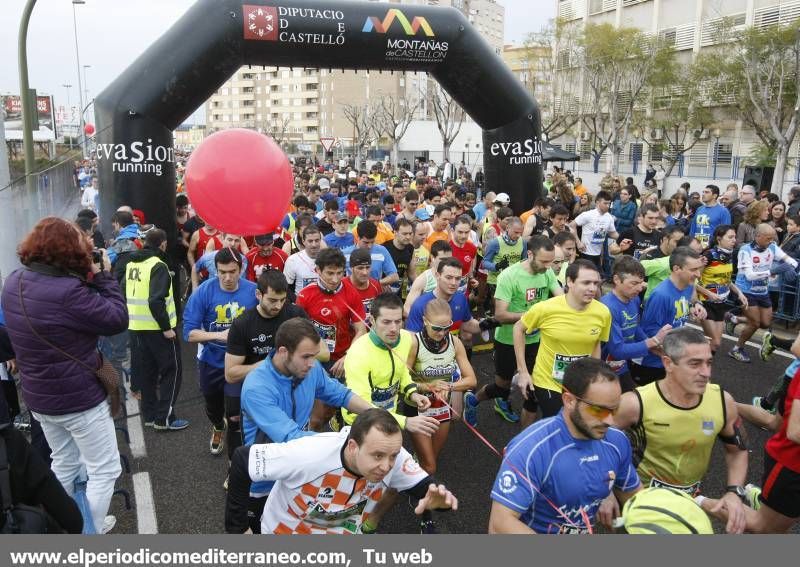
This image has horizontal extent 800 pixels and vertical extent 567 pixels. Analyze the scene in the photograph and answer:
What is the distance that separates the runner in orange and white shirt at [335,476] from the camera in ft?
8.77

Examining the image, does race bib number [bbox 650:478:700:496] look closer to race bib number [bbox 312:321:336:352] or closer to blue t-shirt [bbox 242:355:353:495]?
blue t-shirt [bbox 242:355:353:495]

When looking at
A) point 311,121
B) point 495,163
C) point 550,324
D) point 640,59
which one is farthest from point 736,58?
point 311,121

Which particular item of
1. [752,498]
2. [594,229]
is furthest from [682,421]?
[594,229]

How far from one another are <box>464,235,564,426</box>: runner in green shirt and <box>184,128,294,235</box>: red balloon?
228 centimetres

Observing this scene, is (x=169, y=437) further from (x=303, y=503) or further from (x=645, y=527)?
(x=645, y=527)

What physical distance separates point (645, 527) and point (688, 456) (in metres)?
1.54

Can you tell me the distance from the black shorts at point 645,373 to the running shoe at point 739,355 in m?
3.16

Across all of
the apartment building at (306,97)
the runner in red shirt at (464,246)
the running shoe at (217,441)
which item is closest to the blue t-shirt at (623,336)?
the runner in red shirt at (464,246)

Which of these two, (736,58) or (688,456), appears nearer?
(688,456)

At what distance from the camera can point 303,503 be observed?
9.45ft

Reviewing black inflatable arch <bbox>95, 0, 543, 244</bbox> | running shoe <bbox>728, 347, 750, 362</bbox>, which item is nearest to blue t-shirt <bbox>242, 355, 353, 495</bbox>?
running shoe <bbox>728, 347, 750, 362</bbox>

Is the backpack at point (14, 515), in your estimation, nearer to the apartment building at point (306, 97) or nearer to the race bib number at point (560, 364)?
the race bib number at point (560, 364)

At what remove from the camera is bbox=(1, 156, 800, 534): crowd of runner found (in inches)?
111

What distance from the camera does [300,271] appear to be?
6.82 meters
